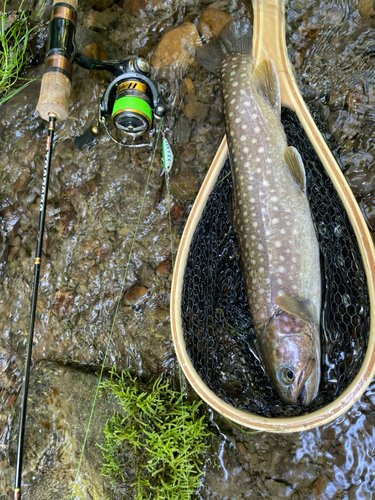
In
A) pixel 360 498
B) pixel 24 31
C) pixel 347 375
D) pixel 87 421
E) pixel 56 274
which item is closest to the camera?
pixel 347 375

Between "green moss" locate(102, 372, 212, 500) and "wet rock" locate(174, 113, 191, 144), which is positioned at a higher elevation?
"wet rock" locate(174, 113, 191, 144)

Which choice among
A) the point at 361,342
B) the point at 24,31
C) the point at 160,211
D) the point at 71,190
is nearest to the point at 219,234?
the point at 160,211

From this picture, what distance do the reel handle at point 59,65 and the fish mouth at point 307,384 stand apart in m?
2.21

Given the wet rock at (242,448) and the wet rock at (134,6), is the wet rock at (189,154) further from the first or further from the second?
the wet rock at (242,448)

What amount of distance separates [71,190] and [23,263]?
813 mm

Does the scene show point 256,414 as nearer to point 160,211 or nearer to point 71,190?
point 160,211

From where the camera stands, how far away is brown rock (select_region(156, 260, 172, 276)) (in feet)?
9.59

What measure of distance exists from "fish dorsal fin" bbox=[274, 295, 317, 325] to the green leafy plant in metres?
2.88

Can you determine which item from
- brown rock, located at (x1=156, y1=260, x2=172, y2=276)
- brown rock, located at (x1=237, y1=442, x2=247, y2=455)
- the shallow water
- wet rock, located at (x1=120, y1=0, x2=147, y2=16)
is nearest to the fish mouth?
the shallow water

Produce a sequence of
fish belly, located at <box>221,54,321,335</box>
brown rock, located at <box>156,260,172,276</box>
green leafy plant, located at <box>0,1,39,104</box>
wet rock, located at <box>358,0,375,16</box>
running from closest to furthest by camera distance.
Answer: fish belly, located at <box>221,54,321,335</box>
wet rock, located at <box>358,0,375,16</box>
brown rock, located at <box>156,260,172,276</box>
green leafy plant, located at <box>0,1,39,104</box>

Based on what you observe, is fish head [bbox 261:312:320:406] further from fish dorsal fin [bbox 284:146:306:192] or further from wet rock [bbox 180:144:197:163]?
wet rock [bbox 180:144:197:163]

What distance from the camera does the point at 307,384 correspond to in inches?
82.5

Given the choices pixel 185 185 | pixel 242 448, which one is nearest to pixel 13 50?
pixel 185 185

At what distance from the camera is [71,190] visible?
3.26 meters
